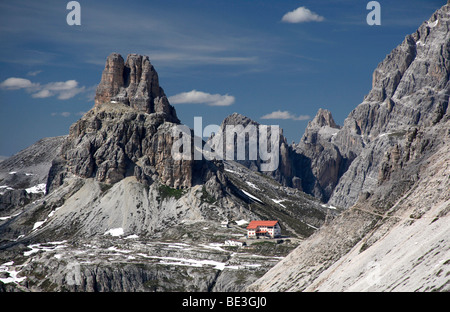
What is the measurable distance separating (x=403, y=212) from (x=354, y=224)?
1432 centimetres

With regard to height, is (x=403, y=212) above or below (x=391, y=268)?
above

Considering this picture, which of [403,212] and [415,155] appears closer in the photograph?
[403,212]

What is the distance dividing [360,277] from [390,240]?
13.3 metres

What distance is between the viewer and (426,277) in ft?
348
